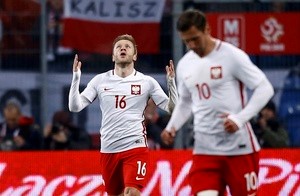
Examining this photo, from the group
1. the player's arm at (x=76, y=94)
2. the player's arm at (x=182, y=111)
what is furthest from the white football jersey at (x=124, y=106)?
the player's arm at (x=182, y=111)

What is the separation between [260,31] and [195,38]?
818 centimetres

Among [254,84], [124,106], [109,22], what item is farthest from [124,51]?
[109,22]

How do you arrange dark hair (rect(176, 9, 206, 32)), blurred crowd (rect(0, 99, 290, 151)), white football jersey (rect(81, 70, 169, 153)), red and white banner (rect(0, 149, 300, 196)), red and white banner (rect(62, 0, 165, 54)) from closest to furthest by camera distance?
dark hair (rect(176, 9, 206, 32)) → white football jersey (rect(81, 70, 169, 153)) → red and white banner (rect(0, 149, 300, 196)) → blurred crowd (rect(0, 99, 290, 151)) → red and white banner (rect(62, 0, 165, 54))

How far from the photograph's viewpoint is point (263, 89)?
33.6ft

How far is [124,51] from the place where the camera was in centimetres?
1332

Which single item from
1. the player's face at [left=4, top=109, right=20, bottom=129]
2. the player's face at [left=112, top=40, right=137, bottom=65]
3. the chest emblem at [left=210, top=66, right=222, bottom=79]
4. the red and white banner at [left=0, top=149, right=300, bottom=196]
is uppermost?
the chest emblem at [left=210, top=66, right=222, bottom=79]

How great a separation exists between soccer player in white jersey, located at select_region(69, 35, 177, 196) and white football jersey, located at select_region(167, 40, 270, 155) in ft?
9.09

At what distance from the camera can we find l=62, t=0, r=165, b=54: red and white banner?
18.0m

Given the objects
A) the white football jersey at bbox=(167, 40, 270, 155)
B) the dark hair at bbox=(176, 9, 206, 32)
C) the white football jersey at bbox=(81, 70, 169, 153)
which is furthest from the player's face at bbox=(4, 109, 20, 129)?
the dark hair at bbox=(176, 9, 206, 32)

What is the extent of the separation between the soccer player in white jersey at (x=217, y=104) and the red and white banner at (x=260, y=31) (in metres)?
7.63

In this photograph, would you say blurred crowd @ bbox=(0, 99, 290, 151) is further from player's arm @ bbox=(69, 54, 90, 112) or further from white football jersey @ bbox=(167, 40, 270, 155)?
white football jersey @ bbox=(167, 40, 270, 155)

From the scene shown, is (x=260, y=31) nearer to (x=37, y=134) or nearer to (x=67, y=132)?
(x=67, y=132)

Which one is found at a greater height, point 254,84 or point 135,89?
point 254,84

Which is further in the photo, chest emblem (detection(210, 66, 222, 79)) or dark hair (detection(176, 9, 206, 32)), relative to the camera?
chest emblem (detection(210, 66, 222, 79))
